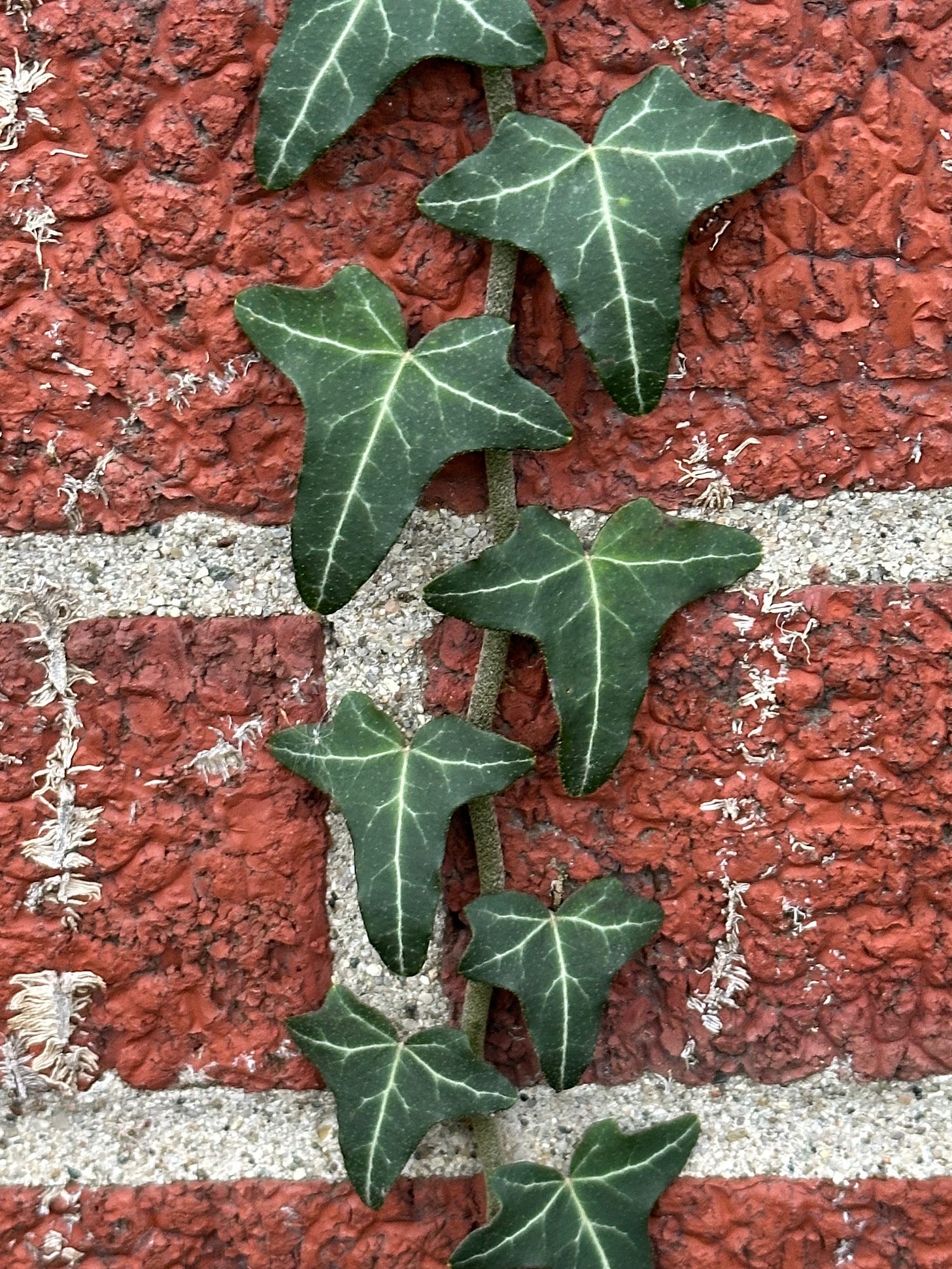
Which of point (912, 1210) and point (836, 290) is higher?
point (836, 290)

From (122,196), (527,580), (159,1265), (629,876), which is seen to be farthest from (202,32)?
(159,1265)

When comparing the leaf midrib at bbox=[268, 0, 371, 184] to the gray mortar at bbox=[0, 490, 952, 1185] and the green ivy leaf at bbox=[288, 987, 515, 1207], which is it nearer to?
the gray mortar at bbox=[0, 490, 952, 1185]

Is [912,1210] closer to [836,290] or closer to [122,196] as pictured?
[836,290]

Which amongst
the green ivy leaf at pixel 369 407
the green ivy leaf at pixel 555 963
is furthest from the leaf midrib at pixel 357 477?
the green ivy leaf at pixel 555 963

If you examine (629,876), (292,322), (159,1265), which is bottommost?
(159,1265)

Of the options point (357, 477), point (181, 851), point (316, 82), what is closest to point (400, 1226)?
point (181, 851)

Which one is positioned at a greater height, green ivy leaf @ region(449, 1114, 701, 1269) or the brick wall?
the brick wall

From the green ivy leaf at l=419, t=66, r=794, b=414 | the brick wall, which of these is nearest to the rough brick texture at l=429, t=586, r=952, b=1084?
the brick wall
